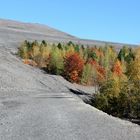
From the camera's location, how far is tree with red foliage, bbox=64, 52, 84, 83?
11794cm

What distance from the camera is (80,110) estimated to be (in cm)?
5047

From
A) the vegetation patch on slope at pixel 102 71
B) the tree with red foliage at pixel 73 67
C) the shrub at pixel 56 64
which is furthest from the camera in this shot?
the shrub at pixel 56 64

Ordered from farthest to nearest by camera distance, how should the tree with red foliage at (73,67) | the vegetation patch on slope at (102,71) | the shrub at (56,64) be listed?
the shrub at (56,64) → the tree with red foliage at (73,67) → the vegetation patch on slope at (102,71)

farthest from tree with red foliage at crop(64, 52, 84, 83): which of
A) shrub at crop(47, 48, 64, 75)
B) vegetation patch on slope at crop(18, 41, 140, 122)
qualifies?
shrub at crop(47, 48, 64, 75)

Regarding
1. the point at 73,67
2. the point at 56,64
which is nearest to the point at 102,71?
the point at 73,67

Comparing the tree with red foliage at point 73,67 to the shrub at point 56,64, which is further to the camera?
the shrub at point 56,64

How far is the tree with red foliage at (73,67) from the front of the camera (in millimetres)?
117944

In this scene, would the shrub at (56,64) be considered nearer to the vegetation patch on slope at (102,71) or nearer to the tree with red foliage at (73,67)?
the vegetation patch on slope at (102,71)

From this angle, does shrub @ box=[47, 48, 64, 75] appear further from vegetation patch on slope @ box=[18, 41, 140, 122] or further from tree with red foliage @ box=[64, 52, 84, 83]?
tree with red foliage @ box=[64, 52, 84, 83]

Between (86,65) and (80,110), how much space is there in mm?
70528

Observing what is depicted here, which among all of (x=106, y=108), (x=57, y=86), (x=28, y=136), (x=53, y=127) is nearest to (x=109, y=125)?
(x=53, y=127)

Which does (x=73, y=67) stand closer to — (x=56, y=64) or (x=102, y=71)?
(x=56, y=64)

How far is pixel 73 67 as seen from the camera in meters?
121

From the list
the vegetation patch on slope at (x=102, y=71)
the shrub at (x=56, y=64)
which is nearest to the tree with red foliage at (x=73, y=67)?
the vegetation patch on slope at (x=102, y=71)
